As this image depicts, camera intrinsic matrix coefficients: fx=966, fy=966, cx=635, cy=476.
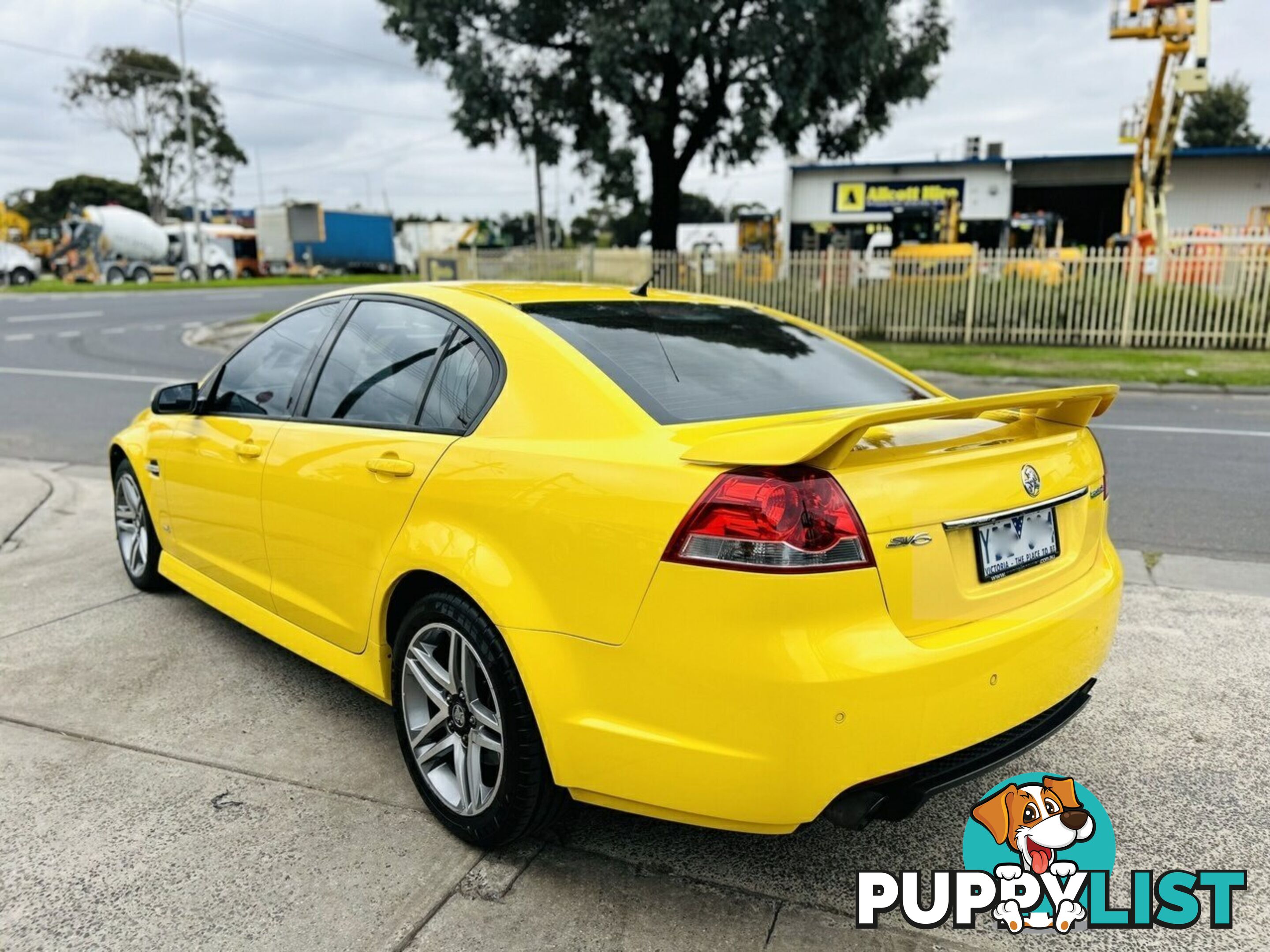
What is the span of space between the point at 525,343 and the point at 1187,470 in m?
6.50

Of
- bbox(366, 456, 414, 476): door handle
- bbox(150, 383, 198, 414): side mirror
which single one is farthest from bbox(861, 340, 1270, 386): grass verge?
bbox(366, 456, 414, 476): door handle

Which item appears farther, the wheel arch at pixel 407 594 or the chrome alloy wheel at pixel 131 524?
the chrome alloy wheel at pixel 131 524

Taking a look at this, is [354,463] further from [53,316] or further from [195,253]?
[195,253]

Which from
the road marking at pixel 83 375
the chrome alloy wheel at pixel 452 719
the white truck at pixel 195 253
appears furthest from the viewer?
the white truck at pixel 195 253

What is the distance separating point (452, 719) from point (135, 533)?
2.88 metres

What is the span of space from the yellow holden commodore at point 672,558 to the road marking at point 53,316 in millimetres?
23833

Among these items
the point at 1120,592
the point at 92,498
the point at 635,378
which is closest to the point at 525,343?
the point at 635,378

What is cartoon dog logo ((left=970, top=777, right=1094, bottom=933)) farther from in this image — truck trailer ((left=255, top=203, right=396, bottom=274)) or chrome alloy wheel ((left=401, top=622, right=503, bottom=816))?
truck trailer ((left=255, top=203, right=396, bottom=274))

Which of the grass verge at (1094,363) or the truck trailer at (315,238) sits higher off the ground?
the truck trailer at (315,238)

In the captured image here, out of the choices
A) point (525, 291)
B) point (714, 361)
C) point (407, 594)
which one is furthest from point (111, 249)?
point (714, 361)

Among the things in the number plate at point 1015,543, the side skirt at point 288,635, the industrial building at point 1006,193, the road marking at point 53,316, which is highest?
→ the industrial building at point 1006,193

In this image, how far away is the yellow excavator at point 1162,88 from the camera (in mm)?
18969

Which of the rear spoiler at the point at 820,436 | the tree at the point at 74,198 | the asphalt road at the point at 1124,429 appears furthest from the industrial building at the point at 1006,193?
the tree at the point at 74,198

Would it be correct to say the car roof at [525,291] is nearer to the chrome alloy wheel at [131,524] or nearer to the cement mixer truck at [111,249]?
the chrome alloy wheel at [131,524]
